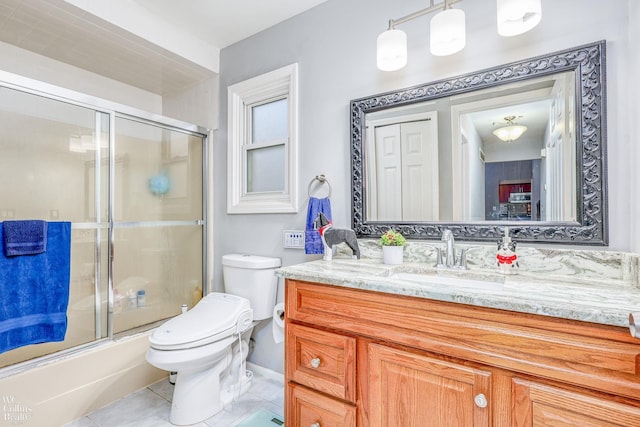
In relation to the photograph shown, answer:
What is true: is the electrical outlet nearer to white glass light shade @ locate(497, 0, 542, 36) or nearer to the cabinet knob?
the cabinet knob

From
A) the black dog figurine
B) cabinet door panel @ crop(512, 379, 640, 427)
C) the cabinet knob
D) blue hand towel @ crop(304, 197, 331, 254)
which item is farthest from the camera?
blue hand towel @ crop(304, 197, 331, 254)

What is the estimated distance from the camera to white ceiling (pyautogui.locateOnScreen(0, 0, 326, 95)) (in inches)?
68.1

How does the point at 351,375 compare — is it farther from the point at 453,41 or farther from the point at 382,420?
the point at 453,41

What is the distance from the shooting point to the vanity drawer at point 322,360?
1.15 metres

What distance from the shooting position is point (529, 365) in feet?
2.78

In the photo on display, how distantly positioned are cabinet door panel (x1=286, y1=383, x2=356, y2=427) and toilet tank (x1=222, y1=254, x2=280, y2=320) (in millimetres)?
667

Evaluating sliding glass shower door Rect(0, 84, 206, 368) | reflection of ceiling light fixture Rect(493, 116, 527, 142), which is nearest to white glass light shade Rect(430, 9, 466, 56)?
reflection of ceiling light fixture Rect(493, 116, 527, 142)

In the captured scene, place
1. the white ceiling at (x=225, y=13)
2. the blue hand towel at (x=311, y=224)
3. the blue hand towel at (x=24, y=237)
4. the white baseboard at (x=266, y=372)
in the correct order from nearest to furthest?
the blue hand towel at (x=24, y=237)
the blue hand towel at (x=311, y=224)
the white ceiling at (x=225, y=13)
the white baseboard at (x=266, y=372)

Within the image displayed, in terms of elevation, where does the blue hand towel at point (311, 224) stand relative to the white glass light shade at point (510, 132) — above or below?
below

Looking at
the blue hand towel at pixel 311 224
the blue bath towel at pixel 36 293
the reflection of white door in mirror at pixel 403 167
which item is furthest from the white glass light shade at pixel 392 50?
the blue bath towel at pixel 36 293

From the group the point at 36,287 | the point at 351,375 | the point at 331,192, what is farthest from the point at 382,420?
the point at 36,287

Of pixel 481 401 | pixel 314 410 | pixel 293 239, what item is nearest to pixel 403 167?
pixel 293 239

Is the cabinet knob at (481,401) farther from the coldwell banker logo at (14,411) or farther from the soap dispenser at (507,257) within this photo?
the coldwell banker logo at (14,411)

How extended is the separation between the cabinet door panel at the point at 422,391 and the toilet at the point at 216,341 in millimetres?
878
